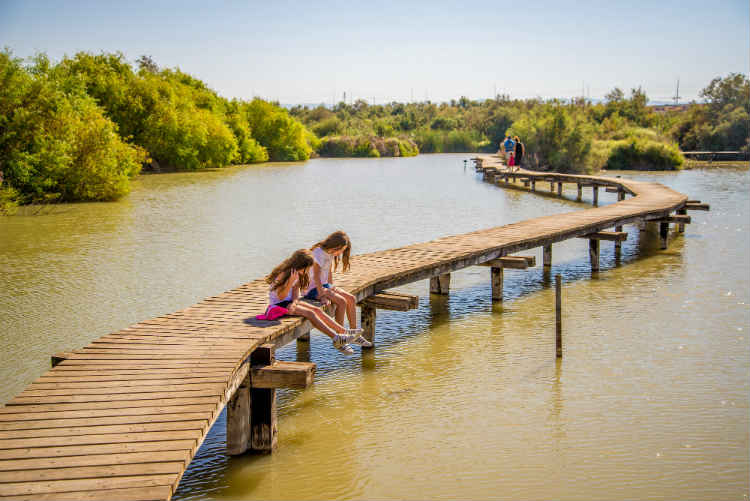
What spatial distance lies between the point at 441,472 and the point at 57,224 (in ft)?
59.8

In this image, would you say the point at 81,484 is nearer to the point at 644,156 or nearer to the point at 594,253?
the point at 594,253

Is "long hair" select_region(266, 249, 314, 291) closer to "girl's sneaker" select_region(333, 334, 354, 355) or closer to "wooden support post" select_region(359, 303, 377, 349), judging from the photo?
"girl's sneaker" select_region(333, 334, 354, 355)

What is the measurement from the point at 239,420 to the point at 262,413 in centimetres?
21

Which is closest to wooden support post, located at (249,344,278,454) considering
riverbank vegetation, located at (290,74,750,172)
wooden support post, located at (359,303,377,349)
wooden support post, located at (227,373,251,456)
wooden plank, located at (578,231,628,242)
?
wooden support post, located at (227,373,251,456)

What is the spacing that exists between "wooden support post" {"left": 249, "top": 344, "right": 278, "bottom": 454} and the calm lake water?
0.14 m

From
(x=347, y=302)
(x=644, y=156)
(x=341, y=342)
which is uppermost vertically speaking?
(x=644, y=156)

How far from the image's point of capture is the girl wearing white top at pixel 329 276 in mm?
8055

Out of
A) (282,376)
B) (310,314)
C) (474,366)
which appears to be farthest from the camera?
(474,366)

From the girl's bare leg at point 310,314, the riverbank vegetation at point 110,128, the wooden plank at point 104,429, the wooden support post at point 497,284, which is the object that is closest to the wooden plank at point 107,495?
the wooden plank at point 104,429

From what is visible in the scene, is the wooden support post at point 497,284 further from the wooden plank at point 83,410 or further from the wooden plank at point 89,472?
the wooden plank at point 89,472

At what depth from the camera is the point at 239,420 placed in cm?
629

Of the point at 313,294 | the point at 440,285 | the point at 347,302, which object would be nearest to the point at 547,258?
the point at 440,285

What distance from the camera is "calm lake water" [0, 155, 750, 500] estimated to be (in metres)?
6.16

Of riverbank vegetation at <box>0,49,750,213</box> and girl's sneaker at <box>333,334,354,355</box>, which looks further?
riverbank vegetation at <box>0,49,750,213</box>
